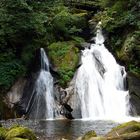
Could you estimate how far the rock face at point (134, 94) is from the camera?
2450cm

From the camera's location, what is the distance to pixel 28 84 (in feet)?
85.9

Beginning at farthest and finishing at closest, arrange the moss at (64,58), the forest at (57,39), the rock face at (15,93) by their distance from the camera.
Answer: the moss at (64,58) → the forest at (57,39) → the rock face at (15,93)

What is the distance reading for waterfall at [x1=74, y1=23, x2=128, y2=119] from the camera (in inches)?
982

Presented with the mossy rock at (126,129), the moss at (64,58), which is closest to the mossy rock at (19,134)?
the mossy rock at (126,129)

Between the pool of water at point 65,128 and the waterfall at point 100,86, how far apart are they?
289cm

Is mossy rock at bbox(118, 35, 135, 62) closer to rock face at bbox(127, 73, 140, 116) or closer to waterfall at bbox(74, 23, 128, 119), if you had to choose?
waterfall at bbox(74, 23, 128, 119)

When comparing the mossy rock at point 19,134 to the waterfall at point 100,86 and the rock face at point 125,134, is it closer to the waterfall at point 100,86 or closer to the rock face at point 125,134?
the rock face at point 125,134

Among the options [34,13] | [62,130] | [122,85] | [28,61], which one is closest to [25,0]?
[34,13]

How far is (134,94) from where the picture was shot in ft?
82.2

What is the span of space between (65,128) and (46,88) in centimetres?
676

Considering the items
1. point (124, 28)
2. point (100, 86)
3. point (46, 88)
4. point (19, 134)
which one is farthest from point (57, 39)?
point (19, 134)

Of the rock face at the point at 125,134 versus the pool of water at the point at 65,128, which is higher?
the rock face at the point at 125,134

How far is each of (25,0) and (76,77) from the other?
19.9ft

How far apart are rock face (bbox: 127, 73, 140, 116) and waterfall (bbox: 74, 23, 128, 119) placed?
0.44 meters
